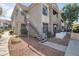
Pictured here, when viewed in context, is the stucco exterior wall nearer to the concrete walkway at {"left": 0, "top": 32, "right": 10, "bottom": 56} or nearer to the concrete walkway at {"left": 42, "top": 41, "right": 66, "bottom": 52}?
the concrete walkway at {"left": 42, "top": 41, "right": 66, "bottom": 52}

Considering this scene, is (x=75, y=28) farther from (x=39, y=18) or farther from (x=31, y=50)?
(x=31, y=50)

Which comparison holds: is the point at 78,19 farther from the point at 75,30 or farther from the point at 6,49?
the point at 6,49

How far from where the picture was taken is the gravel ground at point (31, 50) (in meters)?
2.88

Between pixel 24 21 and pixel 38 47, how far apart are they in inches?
19.9

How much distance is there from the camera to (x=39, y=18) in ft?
9.75

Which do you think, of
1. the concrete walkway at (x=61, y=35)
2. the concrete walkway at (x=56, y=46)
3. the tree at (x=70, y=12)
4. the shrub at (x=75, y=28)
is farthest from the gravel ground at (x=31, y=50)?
the tree at (x=70, y=12)

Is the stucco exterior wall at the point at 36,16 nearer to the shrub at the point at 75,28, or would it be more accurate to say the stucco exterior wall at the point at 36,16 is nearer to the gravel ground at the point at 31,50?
the gravel ground at the point at 31,50

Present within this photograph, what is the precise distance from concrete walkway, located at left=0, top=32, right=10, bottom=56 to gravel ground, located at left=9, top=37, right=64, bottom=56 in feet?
0.24

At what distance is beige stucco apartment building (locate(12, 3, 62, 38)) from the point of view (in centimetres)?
293

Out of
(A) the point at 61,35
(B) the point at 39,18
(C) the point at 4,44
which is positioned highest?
(B) the point at 39,18

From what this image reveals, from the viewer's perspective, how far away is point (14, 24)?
2918 mm

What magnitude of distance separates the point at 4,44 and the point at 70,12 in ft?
4.11

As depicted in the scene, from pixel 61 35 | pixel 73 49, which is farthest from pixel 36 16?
pixel 73 49

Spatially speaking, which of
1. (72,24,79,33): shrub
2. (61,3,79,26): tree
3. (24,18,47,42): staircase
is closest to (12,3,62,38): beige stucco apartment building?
(24,18,47,42): staircase
